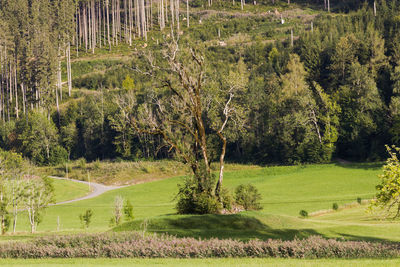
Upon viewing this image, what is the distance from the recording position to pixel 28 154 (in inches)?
4488

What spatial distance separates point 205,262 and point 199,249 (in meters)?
1.35

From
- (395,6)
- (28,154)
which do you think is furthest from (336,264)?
(395,6)

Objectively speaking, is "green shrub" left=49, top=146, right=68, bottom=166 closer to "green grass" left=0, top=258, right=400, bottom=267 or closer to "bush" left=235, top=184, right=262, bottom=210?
"bush" left=235, top=184, right=262, bottom=210

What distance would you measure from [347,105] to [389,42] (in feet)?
68.8

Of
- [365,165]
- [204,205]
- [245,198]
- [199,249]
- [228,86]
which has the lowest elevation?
[365,165]

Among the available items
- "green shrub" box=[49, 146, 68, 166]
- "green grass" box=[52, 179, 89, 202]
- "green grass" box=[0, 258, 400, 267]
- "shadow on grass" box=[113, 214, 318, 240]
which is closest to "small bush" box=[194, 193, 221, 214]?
"shadow on grass" box=[113, 214, 318, 240]

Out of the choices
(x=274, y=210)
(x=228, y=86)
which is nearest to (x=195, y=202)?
(x=274, y=210)

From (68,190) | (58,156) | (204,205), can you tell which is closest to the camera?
(204,205)

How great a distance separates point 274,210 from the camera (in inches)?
1909

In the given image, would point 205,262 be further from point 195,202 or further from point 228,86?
point 228,86

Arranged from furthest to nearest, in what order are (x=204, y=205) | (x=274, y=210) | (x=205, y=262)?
(x=274, y=210) < (x=204, y=205) < (x=205, y=262)

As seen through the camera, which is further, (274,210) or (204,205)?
(274,210)

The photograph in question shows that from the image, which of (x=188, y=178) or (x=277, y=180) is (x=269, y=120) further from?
(x=188, y=178)

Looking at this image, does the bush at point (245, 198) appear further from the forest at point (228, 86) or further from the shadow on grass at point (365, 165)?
the shadow on grass at point (365, 165)
